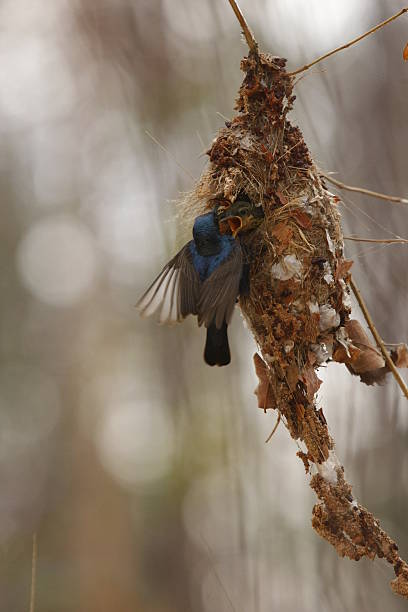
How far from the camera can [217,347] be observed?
7.57ft

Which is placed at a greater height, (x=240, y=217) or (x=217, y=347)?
(x=240, y=217)

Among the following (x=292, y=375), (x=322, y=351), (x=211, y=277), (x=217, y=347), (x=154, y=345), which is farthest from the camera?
(x=154, y=345)

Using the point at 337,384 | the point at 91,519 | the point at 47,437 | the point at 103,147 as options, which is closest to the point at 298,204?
the point at 337,384

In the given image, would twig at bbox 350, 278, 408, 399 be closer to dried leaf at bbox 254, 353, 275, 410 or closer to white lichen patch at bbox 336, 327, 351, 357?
white lichen patch at bbox 336, 327, 351, 357

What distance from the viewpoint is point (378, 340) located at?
1947 mm

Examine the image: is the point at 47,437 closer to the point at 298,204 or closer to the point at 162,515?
the point at 162,515

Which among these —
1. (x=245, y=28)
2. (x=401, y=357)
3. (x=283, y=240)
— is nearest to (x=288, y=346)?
(x=283, y=240)

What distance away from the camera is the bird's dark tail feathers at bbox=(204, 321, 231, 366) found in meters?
2.29

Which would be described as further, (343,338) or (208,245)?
(208,245)

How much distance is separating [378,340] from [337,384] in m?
1.11

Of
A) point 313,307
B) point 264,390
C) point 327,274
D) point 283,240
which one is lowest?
point 264,390

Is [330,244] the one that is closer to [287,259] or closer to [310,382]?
[287,259]

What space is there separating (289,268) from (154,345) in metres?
4.76

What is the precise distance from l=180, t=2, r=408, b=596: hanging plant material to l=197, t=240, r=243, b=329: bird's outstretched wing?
0.09m
